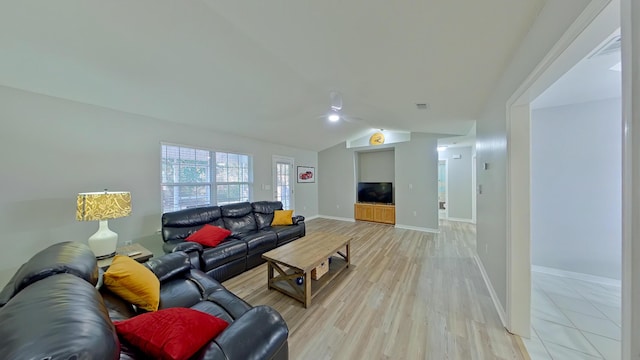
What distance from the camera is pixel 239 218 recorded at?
12.5 feet

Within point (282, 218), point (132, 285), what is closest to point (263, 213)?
point (282, 218)

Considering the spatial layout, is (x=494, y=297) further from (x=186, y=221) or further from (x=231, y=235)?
(x=186, y=221)

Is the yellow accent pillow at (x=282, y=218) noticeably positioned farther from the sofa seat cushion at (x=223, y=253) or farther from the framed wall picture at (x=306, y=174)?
the framed wall picture at (x=306, y=174)

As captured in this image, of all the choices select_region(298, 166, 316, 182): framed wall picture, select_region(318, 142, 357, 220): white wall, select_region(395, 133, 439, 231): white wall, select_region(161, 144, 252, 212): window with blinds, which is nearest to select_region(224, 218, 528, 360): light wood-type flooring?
select_region(395, 133, 439, 231): white wall

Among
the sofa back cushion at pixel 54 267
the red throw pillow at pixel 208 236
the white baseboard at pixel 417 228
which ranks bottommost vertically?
the white baseboard at pixel 417 228

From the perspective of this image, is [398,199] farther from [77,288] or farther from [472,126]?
[77,288]

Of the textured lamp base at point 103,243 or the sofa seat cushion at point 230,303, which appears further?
the textured lamp base at point 103,243

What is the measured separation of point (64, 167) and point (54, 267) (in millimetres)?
2369

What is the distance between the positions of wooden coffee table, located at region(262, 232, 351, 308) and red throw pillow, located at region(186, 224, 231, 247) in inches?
35.0

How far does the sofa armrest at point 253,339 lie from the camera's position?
884mm

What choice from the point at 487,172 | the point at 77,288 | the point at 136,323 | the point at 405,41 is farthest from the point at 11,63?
the point at 487,172

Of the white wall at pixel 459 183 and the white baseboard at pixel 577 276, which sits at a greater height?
the white wall at pixel 459 183

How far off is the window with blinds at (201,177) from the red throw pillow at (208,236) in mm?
1025

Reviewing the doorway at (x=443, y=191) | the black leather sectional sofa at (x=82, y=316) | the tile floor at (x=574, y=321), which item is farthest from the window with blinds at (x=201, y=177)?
the doorway at (x=443, y=191)
